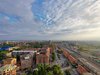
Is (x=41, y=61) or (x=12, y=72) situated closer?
(x=12, y=72)

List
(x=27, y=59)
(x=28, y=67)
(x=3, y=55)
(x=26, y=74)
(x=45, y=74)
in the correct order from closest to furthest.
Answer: (x=45, y=74), (x=26, y=74), (x=28, y=67), (x=27, y=59), (x=3, y=55)

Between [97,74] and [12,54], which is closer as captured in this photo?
[97,74]

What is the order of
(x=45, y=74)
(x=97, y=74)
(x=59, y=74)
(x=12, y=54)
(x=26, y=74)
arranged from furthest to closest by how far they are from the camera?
(x=12, y=54) < (x=26, y=74) < (x=97, y=74) < (x=59, y=74) < (x=45, y=74)

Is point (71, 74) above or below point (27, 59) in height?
below

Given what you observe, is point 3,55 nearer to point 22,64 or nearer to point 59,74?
point 22,64

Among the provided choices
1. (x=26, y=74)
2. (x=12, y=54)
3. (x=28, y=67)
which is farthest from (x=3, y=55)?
(x=26, y=74)

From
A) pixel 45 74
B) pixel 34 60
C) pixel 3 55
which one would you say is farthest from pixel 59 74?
pixel 3 55

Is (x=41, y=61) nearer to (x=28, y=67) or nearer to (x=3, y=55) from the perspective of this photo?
(x=28, y=67)

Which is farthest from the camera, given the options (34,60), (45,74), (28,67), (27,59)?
(34,60)

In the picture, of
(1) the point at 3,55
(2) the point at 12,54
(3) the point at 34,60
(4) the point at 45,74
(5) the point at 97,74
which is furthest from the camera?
(2) the point at 12,54
